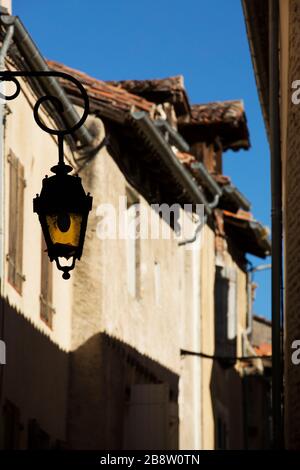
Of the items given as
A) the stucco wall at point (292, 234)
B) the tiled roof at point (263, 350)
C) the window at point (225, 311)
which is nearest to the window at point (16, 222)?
the stucco wall at point (292, 234)

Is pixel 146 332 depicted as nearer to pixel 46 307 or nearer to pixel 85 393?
pixel 85 393

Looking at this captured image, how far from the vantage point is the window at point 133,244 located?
20094 mm

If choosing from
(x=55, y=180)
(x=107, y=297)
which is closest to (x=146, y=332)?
(x=107, y=297)

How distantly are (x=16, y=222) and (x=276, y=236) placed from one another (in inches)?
116

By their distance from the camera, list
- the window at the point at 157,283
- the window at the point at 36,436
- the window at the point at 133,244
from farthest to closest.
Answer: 1. the window at the point at 157,283
2. the window at the point at 133,244
3. the window at the point at 36,436

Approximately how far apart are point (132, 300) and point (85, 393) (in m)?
2.51

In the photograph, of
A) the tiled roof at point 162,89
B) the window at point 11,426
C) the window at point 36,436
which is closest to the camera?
the window at point 11,426

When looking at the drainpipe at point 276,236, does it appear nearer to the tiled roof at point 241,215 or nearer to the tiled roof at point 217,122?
the tiled roof at point 217,122

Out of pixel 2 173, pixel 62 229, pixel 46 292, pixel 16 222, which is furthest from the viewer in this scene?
pixel 46 292

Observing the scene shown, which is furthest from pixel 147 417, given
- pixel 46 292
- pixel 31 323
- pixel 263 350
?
pixel 263 350

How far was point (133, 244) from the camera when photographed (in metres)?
20.5

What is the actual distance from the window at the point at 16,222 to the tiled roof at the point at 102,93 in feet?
12.5

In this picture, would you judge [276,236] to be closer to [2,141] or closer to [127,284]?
[2,141]
